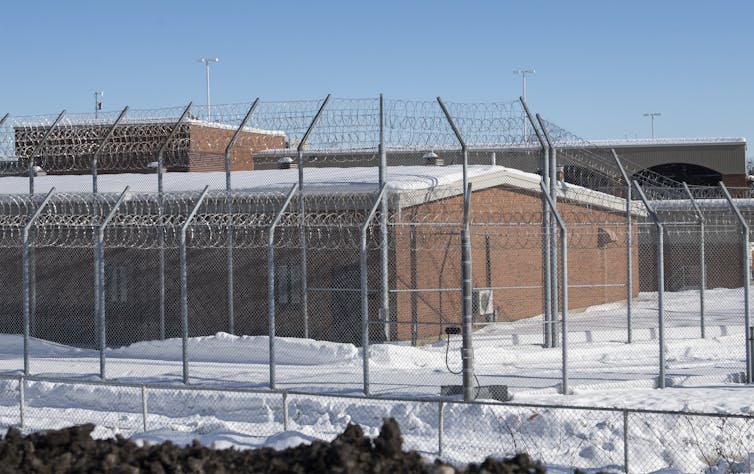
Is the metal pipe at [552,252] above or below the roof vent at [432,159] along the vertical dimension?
below

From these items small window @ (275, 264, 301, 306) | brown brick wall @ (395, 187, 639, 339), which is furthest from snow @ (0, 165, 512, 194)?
small window @ (275, 264, 301, 306)

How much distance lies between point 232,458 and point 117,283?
14.0 metres

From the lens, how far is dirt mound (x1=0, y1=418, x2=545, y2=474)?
7.49 m

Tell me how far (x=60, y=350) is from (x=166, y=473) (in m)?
13.2

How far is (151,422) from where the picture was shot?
13.3 metres

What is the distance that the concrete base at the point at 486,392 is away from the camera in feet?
44.6

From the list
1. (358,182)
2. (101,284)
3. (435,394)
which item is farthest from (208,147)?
(435,394)

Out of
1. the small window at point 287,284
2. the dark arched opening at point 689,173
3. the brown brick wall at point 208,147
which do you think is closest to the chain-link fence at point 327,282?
the small window at point 287,284

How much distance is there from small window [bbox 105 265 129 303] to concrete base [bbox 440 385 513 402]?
9411 millimetres

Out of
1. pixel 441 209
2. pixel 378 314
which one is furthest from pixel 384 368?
pixel 441 209

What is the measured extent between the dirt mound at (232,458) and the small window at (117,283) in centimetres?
1295

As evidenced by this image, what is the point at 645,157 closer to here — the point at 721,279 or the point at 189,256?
the point at 721,279

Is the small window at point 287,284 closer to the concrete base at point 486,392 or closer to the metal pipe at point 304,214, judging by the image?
the metal pipe at point 304,214

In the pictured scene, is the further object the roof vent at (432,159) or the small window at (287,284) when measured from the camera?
the roof vent at (432,159)
